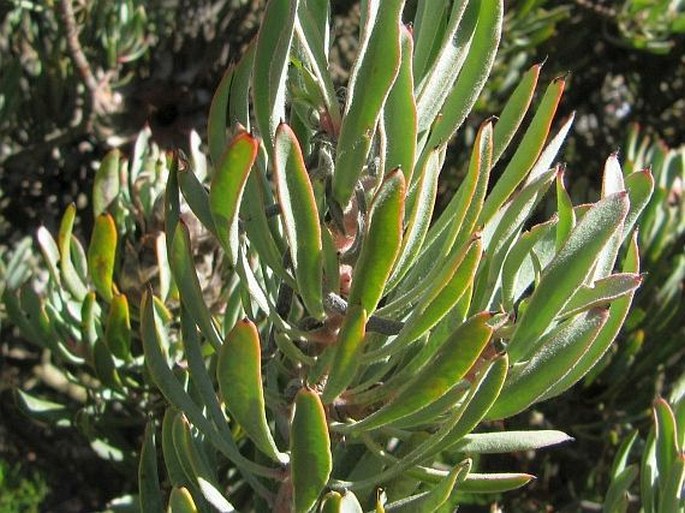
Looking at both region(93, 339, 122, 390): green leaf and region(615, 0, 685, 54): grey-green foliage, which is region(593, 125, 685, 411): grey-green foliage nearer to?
region(615, 0, 685, 54): grey-green foliage

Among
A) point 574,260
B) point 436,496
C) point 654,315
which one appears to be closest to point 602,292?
point 574,260

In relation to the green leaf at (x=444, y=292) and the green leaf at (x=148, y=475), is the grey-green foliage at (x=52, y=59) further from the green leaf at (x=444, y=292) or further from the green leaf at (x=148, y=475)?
the green leaf at (x=444, y=292)

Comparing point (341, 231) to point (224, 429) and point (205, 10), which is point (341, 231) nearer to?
point (224, 429)

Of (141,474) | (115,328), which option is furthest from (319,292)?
(115,328)

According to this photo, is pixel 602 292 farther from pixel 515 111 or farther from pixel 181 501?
pixel 181 501

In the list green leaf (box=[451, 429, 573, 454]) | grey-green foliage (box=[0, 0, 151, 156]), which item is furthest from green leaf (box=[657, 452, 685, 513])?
grey-green foliage (box=[0, 0, 151, 156])

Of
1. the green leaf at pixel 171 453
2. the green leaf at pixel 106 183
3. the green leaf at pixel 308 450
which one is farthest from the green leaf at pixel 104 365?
the green leaf at pixel 308 450
